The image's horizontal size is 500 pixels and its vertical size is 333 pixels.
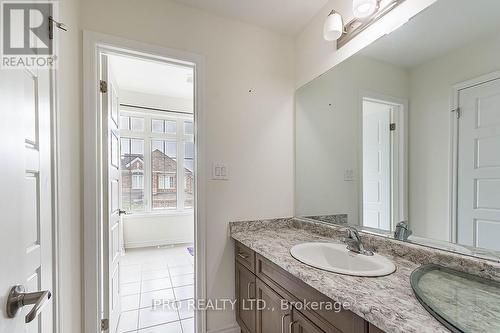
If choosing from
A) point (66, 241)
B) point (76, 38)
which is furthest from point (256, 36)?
point (66, 241)

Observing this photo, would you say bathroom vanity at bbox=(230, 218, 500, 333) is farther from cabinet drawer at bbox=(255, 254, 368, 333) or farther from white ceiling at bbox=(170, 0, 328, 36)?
white ceiling at bbox=(170, 0, 328, 36)

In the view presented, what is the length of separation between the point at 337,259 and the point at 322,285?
55 cm

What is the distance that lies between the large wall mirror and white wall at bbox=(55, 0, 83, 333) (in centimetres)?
165

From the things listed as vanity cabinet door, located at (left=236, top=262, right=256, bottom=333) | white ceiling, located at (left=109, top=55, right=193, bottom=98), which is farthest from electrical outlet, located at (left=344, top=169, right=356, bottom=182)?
white ceiling, located at (left=109, top=55, right=193, bottom=98)

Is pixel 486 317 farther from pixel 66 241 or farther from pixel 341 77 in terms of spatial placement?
pixel 66 241

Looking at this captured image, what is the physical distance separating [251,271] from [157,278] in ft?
6.10

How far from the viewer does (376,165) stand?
1.49 meters

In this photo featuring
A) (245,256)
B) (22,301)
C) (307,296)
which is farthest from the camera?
(245,256)

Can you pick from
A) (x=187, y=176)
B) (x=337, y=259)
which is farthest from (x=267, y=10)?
(x=187, y=176)

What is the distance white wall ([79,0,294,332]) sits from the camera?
1.68m

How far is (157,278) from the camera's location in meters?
2.86

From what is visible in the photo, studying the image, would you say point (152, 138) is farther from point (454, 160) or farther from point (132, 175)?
point (454, 160)

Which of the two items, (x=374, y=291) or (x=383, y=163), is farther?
(x=383, y=163)

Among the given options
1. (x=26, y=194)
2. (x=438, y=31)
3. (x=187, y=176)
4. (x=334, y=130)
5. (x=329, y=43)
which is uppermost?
(x=329, y=43)
